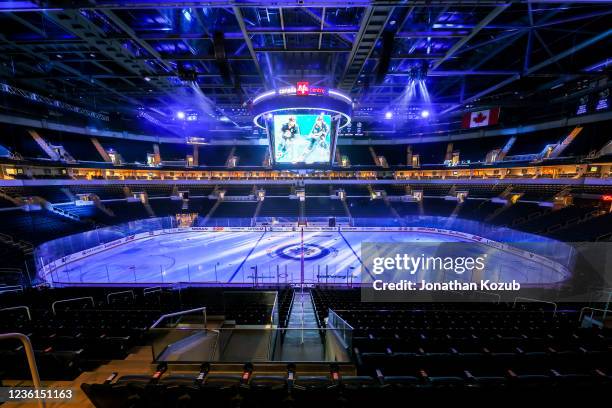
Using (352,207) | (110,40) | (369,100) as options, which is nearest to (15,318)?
(110,40)

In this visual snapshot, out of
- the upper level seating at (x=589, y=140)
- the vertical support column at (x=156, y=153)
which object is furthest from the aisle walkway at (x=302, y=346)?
the vertical support column at (x=156, y=153)

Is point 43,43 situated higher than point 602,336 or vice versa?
point 43,43

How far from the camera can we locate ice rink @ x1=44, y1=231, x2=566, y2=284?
46.3 ft

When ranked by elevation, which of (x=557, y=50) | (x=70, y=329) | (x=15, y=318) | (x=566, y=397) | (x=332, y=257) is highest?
(x=557, y=50)

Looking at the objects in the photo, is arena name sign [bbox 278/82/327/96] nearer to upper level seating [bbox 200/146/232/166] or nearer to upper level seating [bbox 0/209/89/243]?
upper level seating [bbox 0/209/89/243]

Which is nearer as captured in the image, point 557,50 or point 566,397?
point 566,397

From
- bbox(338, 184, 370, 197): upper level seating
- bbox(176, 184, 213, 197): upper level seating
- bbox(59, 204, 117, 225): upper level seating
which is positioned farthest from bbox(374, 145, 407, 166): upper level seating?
bbox(59, 204, 117, 225): upper level seating

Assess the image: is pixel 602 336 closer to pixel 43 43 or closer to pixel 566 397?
pixel 566 397

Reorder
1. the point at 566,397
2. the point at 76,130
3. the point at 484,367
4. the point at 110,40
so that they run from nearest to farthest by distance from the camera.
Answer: the point at 566,397 < the point at 484,367 < the point at 110,40 < the point at 76,130

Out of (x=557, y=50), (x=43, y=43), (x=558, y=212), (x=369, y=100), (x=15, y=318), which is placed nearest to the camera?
(x=15, y=318)

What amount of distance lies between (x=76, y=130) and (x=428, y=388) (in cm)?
3572

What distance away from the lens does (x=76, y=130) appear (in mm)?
25672

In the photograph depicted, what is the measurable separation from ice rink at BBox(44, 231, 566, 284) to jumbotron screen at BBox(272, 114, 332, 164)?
5506 mm

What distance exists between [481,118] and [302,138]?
64.1 ft
